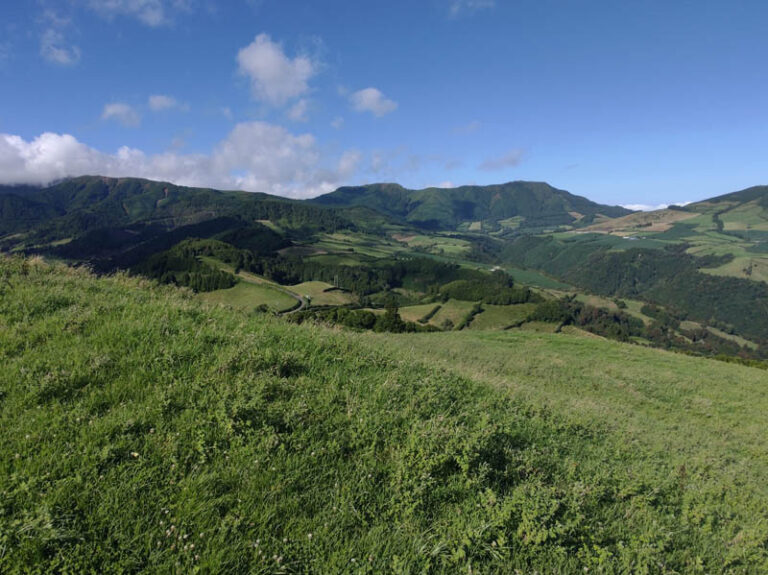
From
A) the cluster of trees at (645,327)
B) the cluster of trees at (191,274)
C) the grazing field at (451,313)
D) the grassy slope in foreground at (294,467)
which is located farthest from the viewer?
the cluster of trees at (191,274)

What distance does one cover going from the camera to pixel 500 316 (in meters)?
141

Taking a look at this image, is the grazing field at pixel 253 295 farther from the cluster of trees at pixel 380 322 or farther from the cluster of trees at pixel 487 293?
the cluster of trees at pixel 487 293

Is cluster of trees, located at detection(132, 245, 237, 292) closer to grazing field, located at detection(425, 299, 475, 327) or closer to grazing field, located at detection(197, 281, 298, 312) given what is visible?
grazing field, located at detection(197, 281, 298, 312)

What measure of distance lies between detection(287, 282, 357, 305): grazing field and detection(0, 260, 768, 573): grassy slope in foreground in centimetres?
13969

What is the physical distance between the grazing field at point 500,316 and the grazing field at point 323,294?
54.8 meters

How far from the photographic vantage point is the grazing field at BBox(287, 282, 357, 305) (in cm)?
15218

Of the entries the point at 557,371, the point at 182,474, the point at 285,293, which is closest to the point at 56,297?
the point at 182,474

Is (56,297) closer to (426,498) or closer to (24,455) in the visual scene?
(24,455)

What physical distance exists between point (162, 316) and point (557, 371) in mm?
18049

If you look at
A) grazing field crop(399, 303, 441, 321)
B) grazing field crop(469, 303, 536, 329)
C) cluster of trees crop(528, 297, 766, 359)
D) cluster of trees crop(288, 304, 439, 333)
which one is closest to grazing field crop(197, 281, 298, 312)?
grazing field crop(399, 303, 441, 321)

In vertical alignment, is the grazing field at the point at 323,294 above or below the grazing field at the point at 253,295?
below

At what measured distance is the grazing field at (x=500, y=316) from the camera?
130875 mm

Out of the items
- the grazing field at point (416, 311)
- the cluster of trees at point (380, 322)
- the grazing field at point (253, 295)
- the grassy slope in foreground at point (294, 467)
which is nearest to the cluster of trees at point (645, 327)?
the grazing field at point (416, 311)

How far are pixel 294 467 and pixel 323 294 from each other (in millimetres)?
160059
